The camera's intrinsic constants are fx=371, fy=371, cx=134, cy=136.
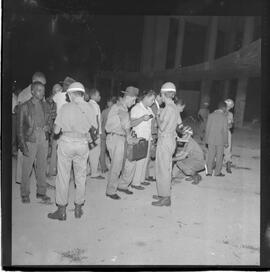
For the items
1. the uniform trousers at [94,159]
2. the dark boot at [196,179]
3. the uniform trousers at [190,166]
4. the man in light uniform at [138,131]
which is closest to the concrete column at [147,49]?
the man in light uniform at [138,131]

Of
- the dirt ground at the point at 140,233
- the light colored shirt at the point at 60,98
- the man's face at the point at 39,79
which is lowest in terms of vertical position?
the dirt ground at the point at 140,233

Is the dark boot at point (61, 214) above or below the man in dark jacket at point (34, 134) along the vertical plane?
below

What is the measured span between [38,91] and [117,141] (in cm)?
129

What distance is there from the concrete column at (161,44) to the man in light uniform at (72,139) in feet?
5.72

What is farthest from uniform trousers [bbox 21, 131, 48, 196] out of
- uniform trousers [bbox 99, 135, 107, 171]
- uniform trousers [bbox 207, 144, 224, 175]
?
uniform trousers [bbox 207, 144, 224, 175]

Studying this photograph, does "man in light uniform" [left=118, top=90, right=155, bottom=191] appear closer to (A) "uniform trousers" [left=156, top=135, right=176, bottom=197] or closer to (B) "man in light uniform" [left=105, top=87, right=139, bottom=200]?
(B) "man in light uniform" [left=105, top=87, right=139, bottom=200]

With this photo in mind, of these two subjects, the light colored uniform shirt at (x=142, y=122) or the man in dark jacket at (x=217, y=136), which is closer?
the light colored uniform shirt at (x=142, y=122)

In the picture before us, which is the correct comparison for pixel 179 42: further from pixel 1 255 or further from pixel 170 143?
pixel 1 255

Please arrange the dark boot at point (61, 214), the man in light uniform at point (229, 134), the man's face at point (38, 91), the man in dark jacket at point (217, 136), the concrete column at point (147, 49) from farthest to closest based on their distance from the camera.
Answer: the man in light uniform at point (229, 134) → the man in dark jacket at point (217, 136) → the concrete column at point (147, 49) → the man's face at point (38, 91) → the dark boot at point (61, 214)

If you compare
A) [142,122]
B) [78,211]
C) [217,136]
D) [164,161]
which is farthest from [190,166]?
[78,211]

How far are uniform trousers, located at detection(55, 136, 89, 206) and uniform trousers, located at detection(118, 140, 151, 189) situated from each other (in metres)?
1.17

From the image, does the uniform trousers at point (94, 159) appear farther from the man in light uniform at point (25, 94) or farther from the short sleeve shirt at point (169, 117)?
the short sleeve shirt at point (169, 117)

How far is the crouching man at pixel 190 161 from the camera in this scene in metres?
6.26

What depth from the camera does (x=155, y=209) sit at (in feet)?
16.8
